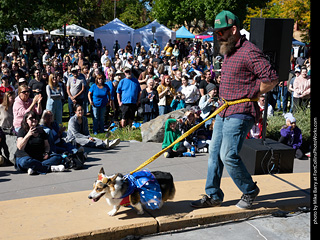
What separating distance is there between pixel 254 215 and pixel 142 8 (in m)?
59.9

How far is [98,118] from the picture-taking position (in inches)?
456

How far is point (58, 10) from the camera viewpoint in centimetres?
2736

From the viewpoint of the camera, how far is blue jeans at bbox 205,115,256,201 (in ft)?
15.2

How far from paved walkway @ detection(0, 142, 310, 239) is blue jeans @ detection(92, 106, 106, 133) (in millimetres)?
4309

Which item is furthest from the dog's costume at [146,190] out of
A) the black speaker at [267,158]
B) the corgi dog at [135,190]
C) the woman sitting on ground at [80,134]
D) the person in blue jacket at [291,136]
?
the person in blue jacket at [291,136]

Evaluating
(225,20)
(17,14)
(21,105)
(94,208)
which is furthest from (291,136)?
(17,14)

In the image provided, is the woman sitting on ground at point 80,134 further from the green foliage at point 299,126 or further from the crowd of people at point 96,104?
the green foliage at point 299,126

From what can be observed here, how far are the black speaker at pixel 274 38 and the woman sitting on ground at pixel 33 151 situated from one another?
13.4 ft

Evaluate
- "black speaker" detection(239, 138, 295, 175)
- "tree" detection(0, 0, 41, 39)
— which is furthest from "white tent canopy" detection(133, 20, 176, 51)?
"black speaker" detection(239, 138, 295, 175)

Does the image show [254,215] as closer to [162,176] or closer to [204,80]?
[162,176]

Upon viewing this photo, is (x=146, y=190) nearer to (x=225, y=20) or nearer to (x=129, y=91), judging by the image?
(x=225, y=20)

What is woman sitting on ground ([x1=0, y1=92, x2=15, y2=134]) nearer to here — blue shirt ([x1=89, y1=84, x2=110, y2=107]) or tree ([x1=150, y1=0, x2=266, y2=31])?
blue shirt ([x1=89, y1=84, x2=110, y2=107])

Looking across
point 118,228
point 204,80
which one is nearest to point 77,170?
point 118,228

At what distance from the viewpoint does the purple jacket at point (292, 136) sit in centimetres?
897
